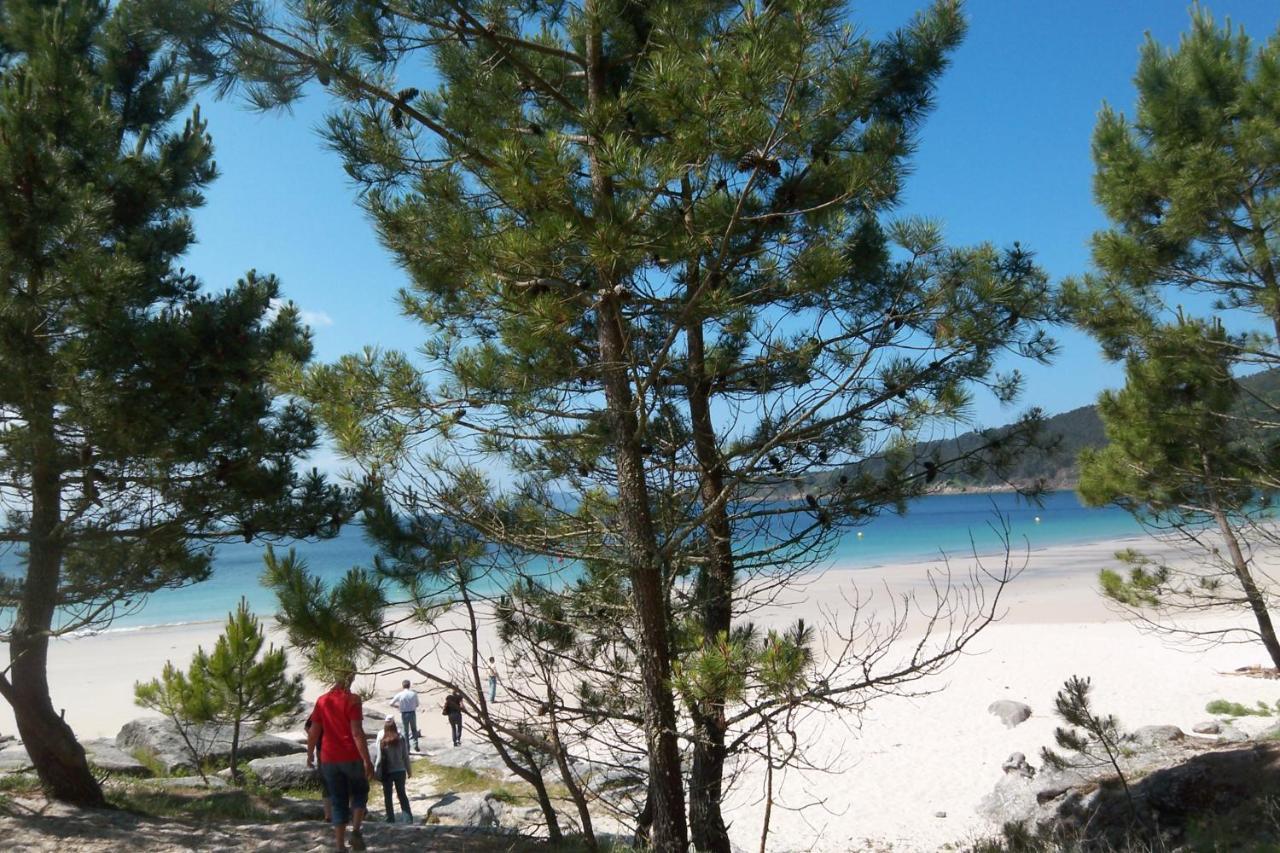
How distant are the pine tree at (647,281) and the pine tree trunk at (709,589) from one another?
0.06 ft

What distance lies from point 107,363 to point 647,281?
11.3 feet

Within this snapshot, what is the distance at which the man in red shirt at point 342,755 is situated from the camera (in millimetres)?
5223

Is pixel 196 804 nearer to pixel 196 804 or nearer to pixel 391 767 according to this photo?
pixel 196 804

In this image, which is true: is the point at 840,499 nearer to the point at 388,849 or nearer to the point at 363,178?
the point at 363,178

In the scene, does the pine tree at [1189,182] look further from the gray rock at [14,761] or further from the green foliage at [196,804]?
Answer: the gray rock at [14,761]

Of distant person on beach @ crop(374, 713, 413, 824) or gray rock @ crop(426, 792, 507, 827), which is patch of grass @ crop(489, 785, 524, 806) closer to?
gray rock @ crop(426, 792, 507, 827)

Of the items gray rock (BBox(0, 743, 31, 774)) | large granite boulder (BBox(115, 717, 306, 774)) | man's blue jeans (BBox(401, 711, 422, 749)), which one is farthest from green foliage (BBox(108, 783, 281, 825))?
man's blue jeans (BBox(401, 711, 422, 749))

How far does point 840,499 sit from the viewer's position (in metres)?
4.69

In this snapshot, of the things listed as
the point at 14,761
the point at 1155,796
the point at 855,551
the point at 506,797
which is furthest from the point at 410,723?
the point at 855,551

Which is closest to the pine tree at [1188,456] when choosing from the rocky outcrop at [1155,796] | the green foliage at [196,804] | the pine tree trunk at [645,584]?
the rocky outcrop at [1155,796]

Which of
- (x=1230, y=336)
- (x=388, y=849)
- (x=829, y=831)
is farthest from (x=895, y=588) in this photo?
(x=388, y=849)

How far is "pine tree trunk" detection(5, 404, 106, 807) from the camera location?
5.96 meters

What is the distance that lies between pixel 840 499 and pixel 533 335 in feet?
6.79

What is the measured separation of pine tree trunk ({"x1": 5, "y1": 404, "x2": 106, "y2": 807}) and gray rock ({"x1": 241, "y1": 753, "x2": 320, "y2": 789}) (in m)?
4.38
